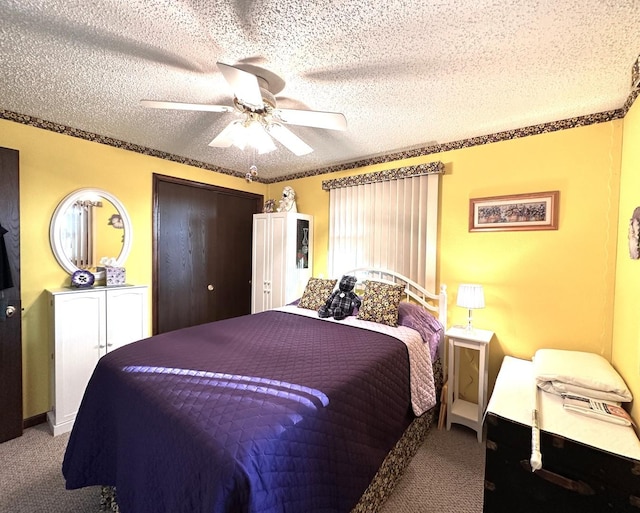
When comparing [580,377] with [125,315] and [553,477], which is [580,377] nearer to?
[553,477]

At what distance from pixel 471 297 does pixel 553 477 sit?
125 centimetres

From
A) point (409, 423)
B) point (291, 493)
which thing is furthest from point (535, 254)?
point (291, 493)

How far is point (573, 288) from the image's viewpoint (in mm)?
2158

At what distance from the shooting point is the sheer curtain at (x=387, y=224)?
276cm

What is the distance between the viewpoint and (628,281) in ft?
5.59

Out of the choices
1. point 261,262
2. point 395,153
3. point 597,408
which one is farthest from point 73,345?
point 597,408

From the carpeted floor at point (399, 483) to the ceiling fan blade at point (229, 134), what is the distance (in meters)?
2.32

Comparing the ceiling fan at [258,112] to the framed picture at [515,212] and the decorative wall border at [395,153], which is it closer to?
the decorative wall border at [395,153]

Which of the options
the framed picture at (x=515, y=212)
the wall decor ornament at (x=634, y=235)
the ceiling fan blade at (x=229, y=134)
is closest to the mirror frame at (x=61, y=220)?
the ceiling fan blade at (x=229, y=134)

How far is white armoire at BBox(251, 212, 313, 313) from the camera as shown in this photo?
3461 mm

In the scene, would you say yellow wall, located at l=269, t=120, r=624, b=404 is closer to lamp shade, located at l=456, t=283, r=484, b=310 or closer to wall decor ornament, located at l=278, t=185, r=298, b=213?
lamp shade, located at l=456, t=283, r=484, b=310

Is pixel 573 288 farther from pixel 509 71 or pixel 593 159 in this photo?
pixel 509 71

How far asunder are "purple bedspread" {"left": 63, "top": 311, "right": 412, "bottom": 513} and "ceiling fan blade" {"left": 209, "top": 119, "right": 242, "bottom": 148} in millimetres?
1386

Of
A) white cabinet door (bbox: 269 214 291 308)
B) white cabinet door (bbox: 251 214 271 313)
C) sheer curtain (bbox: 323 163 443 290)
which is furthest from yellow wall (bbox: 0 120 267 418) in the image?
sheer curtain (bbox: 323 163 443 290)
